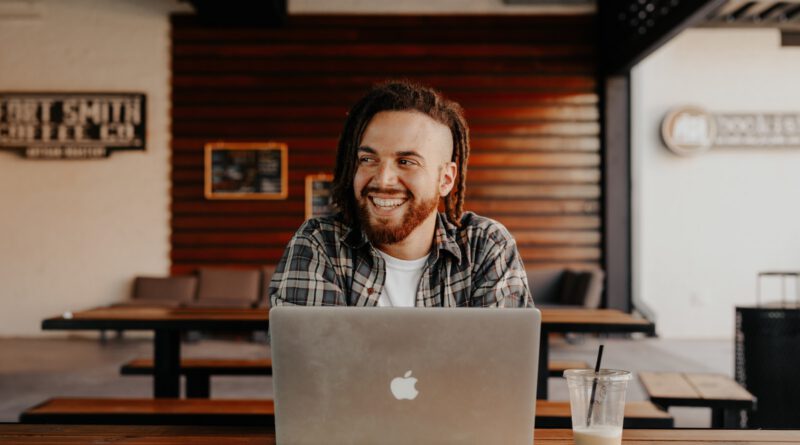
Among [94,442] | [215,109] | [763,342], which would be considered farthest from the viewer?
[215,109]

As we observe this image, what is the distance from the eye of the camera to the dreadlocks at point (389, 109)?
1.70m

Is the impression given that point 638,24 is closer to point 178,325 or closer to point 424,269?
point 178,325

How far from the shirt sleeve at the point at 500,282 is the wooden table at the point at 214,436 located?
44 centimetres

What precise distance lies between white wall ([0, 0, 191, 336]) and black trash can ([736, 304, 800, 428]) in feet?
19.1

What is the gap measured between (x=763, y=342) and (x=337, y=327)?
309 centimetres

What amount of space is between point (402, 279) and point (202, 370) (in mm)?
1866

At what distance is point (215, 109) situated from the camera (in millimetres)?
7230

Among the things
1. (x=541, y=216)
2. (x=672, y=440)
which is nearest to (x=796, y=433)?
(x=672, y=440)

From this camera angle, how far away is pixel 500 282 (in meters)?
1.66

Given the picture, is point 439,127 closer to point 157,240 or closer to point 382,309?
point 382,309

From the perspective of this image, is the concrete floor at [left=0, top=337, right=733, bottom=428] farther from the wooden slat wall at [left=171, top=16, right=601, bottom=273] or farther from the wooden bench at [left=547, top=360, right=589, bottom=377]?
the wooden slat wall at [left=171, top=16, right=601, bottom=273]

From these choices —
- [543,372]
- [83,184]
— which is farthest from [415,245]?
[83,184]

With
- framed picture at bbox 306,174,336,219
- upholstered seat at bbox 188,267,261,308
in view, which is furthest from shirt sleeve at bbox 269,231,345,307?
framed picture at bbox 306,174,336,219

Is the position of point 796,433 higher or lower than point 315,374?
lower
